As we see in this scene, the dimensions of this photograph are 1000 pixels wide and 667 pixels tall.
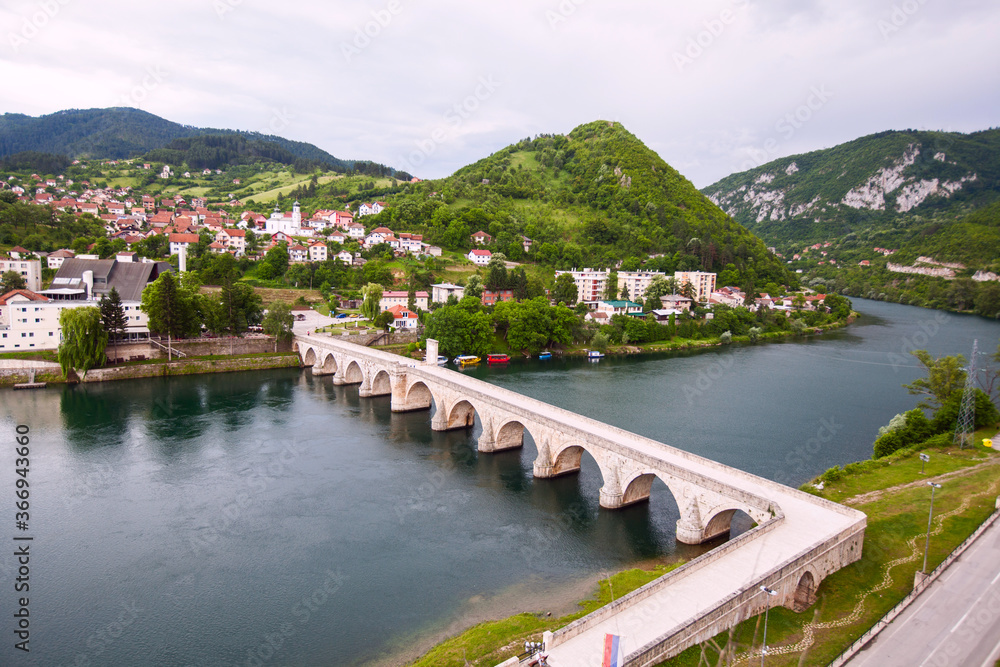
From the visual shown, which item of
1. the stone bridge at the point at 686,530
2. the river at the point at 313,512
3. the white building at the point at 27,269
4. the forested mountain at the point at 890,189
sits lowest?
the river at the point at 313,512

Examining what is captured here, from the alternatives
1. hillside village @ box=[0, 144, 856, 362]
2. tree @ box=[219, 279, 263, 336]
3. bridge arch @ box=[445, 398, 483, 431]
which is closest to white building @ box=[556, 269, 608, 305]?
hillside village @ box=[0, 144, 856, 362]

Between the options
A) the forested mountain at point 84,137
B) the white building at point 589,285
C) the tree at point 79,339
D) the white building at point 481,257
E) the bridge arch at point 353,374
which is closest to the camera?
the tree at point 79,339

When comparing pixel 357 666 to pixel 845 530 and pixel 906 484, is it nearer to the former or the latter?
pixel 845 530

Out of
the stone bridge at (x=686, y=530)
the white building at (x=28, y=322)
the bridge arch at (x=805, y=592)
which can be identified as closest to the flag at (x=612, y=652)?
the stone bridge at (x=686, y=530)

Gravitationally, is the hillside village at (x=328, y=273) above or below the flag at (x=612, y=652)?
above

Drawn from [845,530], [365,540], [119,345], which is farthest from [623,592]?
[119,345]

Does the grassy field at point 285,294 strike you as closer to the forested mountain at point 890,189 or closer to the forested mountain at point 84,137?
the forested mountain at point 84,137
